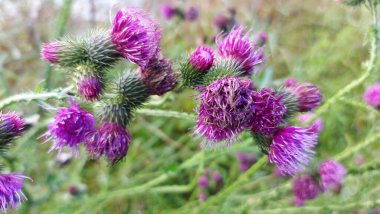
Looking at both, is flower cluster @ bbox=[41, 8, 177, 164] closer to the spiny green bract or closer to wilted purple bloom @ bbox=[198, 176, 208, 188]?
the spiny green bract

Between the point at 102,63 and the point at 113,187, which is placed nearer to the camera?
the point at 102,63

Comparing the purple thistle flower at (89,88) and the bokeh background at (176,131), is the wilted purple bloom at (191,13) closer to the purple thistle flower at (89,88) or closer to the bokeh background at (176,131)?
the bokeh background at (176,131)

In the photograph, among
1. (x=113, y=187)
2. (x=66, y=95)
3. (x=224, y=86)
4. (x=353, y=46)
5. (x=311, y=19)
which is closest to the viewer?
(x=224, y=86)

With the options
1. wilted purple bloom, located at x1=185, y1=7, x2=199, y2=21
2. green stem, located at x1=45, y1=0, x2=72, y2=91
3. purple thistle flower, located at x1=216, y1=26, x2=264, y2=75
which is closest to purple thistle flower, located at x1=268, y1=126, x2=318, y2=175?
purple thistle flower, located at x1=216, y1=26, x2=264, y2=75

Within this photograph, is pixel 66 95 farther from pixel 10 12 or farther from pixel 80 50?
pixel 10 12

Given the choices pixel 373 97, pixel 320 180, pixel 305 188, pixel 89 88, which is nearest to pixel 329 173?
pixel 320 180

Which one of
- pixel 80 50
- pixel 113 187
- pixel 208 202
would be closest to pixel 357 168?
pixel 208 202

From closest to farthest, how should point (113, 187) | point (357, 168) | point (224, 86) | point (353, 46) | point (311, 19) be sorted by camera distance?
point (224, 86), point (357, 168), point (113, 187), point (353, 46), point (311, 19)
